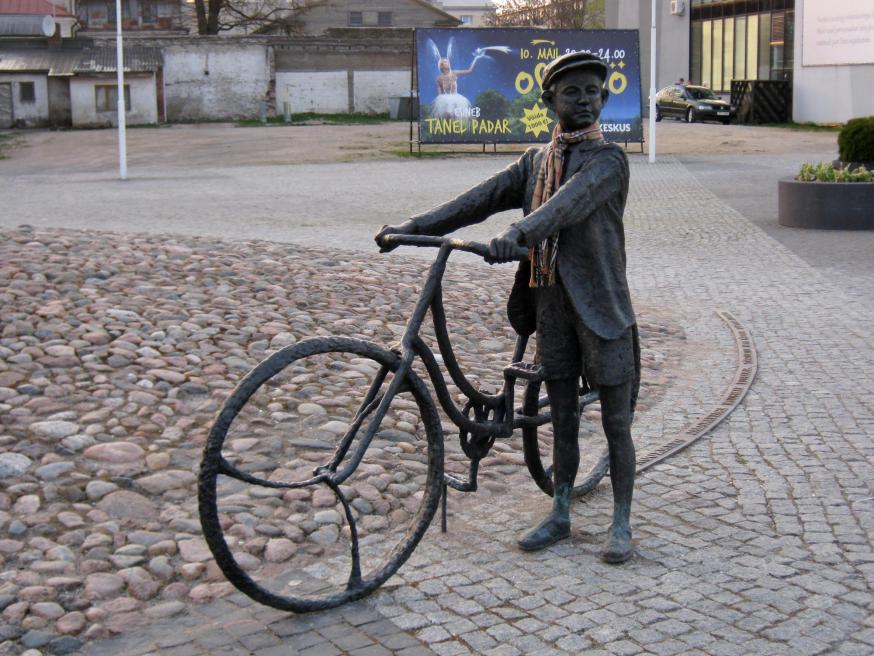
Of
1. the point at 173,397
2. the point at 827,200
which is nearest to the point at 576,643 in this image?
the point at 173,397

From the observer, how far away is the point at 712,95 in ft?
149

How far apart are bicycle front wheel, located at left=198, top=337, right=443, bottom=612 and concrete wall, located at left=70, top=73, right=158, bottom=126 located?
42451mm

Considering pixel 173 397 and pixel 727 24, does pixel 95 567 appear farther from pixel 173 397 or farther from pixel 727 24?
pixel 727 24

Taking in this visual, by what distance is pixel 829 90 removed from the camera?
4106 cm

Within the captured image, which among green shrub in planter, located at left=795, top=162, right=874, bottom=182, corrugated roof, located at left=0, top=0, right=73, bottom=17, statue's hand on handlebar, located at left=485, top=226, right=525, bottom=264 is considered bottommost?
statue's hand on handlebar, located at left=485, top=226, right=525, bottom=264

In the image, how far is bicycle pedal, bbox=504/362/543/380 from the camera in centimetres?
442

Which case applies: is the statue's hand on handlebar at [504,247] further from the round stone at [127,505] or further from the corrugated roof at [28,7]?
the corrugated roof at [28,7]

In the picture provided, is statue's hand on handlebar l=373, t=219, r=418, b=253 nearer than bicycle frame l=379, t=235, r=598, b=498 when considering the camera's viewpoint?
No

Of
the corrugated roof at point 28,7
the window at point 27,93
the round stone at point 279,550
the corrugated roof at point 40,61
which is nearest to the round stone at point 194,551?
the round stone at point 279,550

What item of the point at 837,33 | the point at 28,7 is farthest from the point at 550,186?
the point at 28,7

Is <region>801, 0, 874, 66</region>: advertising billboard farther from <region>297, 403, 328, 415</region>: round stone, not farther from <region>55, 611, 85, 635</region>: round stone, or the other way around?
<region>55, 611, 85, 635</region>: round stone

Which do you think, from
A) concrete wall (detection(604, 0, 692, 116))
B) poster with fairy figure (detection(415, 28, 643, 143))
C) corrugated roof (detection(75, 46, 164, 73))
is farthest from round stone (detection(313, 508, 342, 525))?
concrete wall (detection(604, 0, 692, 116))

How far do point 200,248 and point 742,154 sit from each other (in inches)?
851

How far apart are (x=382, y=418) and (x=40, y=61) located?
4681 centimetres
